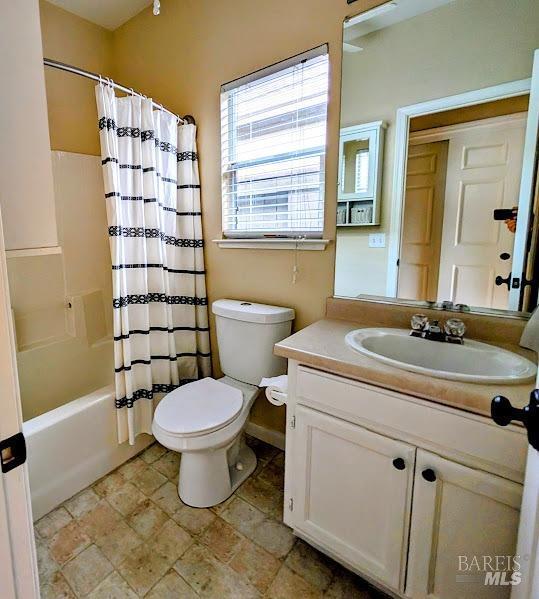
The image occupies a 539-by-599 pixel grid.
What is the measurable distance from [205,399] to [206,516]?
506 mm

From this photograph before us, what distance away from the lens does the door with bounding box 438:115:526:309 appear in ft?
3.93

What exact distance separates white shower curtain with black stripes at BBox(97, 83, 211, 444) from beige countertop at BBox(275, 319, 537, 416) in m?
0.91

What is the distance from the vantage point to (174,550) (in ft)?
4.31

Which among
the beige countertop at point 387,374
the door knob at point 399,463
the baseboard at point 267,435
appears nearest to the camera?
the beige countertop at point 387,374

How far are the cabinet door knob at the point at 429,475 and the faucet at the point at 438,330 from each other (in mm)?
465

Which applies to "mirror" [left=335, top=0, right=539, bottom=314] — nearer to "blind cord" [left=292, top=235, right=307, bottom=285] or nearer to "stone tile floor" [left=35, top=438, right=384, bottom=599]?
"blind cord" [left=292, top=235, right=307, bottom=285]

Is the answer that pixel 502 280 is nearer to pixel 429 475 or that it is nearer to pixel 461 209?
pixel 461 209

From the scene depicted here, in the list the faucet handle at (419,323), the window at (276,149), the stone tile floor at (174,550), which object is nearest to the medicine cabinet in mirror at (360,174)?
the window at (276,149)

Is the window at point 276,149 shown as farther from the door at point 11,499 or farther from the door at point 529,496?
the door at point 11,499

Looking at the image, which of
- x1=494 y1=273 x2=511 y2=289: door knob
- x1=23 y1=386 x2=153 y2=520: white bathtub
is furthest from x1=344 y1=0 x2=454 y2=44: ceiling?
x1=23 y1=386 x2=153 y2=520: white bathtub

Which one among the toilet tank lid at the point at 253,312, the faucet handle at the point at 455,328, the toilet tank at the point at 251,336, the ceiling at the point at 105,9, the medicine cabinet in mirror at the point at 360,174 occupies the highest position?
the ceiling at the point at 105,9

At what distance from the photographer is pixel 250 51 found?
66.2 inches

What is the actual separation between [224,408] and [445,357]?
37.2 inches

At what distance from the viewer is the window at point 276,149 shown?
156cm
